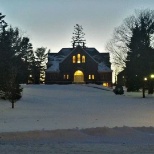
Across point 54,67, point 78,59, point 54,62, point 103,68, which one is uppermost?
point 78,59

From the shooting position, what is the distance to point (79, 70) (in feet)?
279

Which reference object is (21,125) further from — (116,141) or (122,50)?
(122,50)

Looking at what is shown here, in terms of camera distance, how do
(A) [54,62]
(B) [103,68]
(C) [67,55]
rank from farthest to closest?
(A) [54,62] < (B) [103,68] < (C) [67,55]

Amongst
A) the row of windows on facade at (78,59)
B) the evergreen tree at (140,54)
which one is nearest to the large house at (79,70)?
the row of windows on facade at (78,59)

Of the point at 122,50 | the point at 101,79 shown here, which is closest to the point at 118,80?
the point at 101,79

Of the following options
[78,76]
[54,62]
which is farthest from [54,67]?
[78,76]

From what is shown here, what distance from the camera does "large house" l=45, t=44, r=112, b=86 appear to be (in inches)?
Result: 3332

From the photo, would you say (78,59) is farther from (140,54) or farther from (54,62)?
(140,54)

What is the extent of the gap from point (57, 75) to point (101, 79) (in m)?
9.79

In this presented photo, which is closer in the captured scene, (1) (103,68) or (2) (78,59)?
(2) (78,59)

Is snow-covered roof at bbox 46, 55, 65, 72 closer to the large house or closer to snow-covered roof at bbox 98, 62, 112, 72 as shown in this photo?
the large house

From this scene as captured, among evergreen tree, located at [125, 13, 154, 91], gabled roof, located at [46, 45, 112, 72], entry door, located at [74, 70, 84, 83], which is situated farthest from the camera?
gabled roof, located at [46, 45, 112, 72]

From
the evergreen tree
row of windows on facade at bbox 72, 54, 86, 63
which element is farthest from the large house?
the evergreen tree

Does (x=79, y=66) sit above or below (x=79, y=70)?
above
